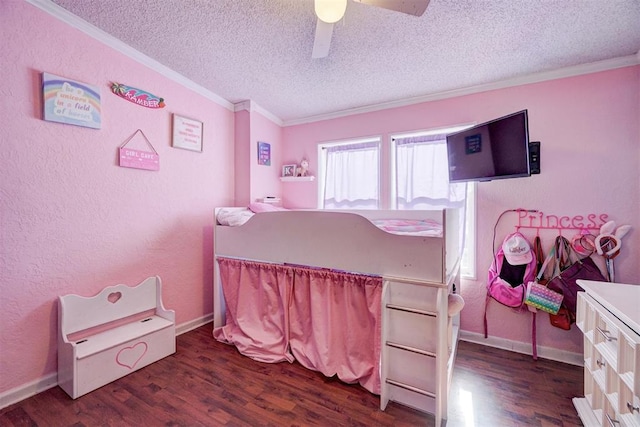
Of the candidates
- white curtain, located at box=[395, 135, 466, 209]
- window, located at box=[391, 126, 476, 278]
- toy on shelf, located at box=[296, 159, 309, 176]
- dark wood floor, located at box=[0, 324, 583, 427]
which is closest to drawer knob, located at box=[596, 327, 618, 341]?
dark wood floor, located at box=[0, 324, 583, 427]

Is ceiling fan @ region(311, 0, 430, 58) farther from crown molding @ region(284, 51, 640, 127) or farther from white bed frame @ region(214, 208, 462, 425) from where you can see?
crown molding @ region(284, 51, 640, 127)

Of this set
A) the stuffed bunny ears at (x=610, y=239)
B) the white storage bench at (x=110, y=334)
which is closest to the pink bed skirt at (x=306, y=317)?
the white storage bench at (x=110, y=334)

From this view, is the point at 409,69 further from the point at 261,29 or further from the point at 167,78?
the point at 167,78

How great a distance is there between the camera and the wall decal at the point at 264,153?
3.00 metres

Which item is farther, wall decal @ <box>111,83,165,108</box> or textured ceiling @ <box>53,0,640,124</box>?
wall decal @ <box>111,83,165,108</box>

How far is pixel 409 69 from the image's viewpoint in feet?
6.96

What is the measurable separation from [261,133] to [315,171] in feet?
2.56

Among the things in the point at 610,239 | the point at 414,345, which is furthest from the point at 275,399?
the point at 610,239

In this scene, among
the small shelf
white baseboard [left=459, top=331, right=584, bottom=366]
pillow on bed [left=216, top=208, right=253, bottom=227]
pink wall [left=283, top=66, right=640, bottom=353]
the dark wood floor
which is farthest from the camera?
the small shelf

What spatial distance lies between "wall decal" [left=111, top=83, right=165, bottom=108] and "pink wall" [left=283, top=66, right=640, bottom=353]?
8.20 ft

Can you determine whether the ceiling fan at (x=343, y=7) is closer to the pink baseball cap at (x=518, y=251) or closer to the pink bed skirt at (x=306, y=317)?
the pink bed skirt at (x=306, y=317)

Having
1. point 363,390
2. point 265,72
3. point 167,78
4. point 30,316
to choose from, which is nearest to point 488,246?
point 363,390

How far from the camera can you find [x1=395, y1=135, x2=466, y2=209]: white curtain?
254 cm

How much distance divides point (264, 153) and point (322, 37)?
1.89m
